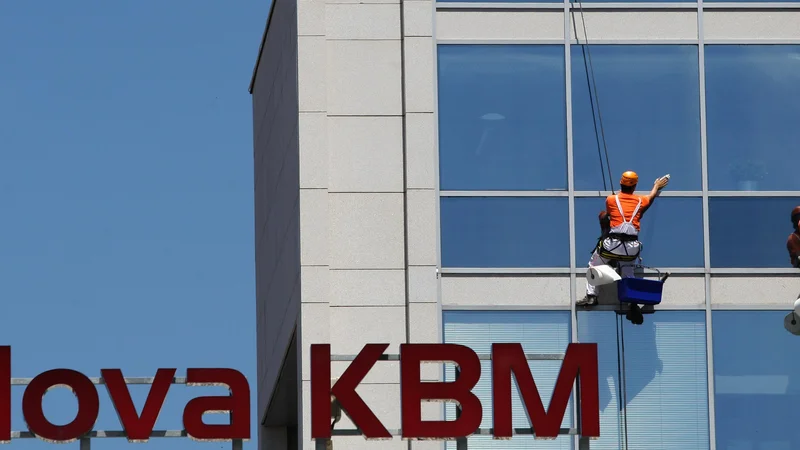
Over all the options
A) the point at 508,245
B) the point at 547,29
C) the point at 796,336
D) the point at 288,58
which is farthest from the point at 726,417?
the point at 288,58

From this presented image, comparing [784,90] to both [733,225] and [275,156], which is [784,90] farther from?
[275,156]

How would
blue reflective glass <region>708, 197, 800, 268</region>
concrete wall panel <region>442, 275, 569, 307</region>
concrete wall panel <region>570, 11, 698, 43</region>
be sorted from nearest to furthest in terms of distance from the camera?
concrete wall panel <region>442, 275, 569, 307</region>, blue reflective glass <region>708, 197, 800, 268</region>, concrete wall panel <region>570, 11, 698, 43</region>

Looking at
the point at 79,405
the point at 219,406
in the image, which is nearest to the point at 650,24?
the point at 219,406

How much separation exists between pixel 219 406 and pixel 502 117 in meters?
6.91

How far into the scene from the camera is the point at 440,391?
1642 inches

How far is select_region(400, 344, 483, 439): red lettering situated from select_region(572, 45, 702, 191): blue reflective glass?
419cm

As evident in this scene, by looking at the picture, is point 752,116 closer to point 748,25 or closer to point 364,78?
point 748,25

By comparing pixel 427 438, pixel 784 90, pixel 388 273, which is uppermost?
pixel 784 90

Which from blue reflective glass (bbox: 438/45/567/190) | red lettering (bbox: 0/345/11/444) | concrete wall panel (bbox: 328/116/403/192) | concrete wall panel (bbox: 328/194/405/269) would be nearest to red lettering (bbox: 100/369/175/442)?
red lettering (bbox: 0/345/11/444)

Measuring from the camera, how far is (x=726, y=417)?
140 ft

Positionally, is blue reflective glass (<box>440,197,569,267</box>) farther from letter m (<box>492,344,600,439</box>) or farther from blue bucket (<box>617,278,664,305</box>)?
letter m (<box>492,344,600,439</box>)

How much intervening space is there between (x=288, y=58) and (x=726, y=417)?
10.5 m

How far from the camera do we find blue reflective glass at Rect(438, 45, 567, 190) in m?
43.6

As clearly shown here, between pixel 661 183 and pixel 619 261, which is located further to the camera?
pixel 661 183
